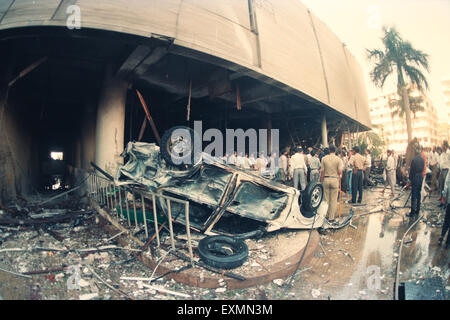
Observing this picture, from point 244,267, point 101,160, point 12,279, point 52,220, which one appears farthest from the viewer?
point 101,160

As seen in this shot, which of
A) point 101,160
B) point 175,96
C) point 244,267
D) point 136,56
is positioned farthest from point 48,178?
point 244,267

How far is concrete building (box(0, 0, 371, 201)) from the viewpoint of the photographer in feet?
17.5

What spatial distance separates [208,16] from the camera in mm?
6500

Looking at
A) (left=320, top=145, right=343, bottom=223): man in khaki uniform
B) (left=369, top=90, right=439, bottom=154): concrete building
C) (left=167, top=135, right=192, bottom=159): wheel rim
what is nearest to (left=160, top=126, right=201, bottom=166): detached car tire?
(left=167, top=135, right=192, bottom=159): wheel rim

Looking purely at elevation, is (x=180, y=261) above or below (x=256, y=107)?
below

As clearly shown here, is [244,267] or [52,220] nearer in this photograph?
[244,267]

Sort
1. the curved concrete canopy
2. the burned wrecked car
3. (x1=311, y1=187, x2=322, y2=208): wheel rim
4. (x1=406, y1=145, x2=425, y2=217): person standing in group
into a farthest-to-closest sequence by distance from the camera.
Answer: (x1=406, y1=145, x2=425, y2=217): person standing in group < the curved concrete canopy < (x1=311, y1=187, x2=322, y2=208): wheel rim < the burned wrecked car

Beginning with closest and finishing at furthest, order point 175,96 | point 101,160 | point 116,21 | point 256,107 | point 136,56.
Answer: point 116,21, point 136,56, point 101,160, point 175,96, point 256,107

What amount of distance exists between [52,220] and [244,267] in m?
5.25

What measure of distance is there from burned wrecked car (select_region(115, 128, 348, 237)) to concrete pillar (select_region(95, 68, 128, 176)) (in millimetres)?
3424

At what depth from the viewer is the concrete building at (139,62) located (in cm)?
533

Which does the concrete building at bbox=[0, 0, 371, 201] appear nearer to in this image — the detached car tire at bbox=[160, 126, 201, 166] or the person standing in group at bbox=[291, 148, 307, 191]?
the person standing in group at bbox=[291, 148, 307, 191]

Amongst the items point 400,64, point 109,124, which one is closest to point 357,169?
point 109,124
